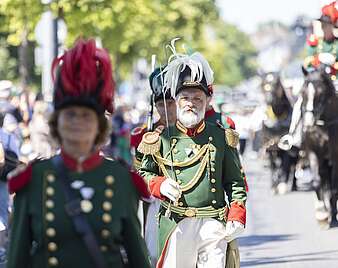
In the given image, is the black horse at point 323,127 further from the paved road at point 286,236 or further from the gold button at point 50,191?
the gold button at point 50,191

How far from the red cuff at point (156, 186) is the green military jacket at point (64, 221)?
209 cm

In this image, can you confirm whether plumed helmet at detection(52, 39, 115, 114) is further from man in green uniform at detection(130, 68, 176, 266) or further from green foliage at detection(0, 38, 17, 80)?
green foliage at detection(0, 38, 17, 80)

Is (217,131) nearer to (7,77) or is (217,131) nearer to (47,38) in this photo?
(47,38)

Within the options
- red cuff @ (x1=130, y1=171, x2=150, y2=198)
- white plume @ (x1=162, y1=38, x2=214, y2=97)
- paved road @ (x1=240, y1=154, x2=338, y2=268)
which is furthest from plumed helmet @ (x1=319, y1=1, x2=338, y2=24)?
red cuff @ (x1=130, y1=171, x2=150, y2=198)

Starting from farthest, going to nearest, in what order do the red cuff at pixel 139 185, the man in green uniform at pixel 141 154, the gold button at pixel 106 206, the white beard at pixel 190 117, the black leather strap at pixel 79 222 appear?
1. the man in green uniform at pixel 141 154
2. the white beard at pixel 190 117
3. the red cuff at pixel 139 185
4. the gold button at pixel 106 206
5. the black leather strap at pixel 79 222

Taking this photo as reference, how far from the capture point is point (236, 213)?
7309mm

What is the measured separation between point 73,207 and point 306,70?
11.8 meters

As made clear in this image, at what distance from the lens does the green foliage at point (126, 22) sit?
1933 cm

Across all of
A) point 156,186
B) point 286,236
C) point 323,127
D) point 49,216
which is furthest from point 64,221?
point 323,127

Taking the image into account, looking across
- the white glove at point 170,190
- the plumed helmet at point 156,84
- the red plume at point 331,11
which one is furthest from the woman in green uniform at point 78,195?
the red plume at point 331,11

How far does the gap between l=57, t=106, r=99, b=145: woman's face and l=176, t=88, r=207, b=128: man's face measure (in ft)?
7.96

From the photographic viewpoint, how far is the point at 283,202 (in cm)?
2050

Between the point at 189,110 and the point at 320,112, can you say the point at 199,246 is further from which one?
the point at 320,112

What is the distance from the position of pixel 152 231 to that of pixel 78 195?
5006 mm
